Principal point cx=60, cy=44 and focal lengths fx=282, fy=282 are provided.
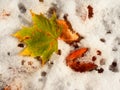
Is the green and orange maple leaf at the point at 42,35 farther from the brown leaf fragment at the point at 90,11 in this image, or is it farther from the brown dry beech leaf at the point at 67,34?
the brown leaf fragment at the point at 90,11

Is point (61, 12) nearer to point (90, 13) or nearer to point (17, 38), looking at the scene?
point (90, 13)

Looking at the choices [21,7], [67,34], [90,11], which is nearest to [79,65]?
[67,34]

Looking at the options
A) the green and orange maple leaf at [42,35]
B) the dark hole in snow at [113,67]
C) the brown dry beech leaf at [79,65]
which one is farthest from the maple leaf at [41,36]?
the dark hole in snow at [113,67]

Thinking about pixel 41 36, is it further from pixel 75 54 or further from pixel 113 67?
pixel 113 67

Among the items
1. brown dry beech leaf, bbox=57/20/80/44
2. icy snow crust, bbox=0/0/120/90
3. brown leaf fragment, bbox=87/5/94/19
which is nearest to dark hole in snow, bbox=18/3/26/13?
icy snow crust, bbox=0/0/120/90

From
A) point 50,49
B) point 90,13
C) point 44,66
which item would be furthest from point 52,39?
point 90,13

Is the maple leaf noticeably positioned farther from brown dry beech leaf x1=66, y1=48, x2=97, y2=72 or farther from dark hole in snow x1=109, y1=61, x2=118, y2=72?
dark hole in snow x1=109, y1=61, x2=118, y2=72

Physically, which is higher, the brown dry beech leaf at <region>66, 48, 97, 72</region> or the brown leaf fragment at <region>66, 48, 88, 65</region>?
the brown leaf fragment at <region>66, 48, 88, 65</region>

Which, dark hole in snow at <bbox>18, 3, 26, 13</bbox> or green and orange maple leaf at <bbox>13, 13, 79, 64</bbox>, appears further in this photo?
dark hole in snow at <bbox>18, 3, 26, 13</bbox>

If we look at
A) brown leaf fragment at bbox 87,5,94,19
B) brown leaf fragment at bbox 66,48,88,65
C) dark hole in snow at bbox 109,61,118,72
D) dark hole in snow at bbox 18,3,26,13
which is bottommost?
dark hole in snow at bbox 109,61,118,72
